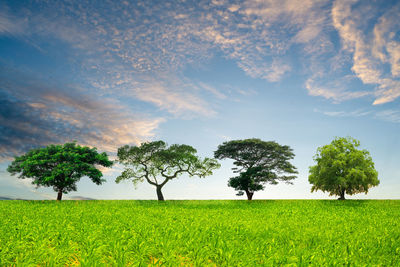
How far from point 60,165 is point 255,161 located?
30.9 meters

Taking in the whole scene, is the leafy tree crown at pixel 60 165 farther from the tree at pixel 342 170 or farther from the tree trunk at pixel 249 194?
the tree at pixel 342 170

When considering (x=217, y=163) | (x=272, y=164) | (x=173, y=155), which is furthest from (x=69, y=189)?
(x=272, y=164)

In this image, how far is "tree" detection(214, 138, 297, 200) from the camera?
131ft

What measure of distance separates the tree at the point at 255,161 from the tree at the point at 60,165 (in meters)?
20.8

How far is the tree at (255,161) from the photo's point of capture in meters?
39.9

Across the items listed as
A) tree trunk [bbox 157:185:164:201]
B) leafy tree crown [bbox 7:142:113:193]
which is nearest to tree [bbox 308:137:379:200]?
tree trunk [bbox 157:185:164:201]

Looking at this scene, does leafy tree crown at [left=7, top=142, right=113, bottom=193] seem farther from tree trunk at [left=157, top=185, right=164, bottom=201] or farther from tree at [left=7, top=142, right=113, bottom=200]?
tree trunk at [left=157, top=185, right=164, bottom=201]

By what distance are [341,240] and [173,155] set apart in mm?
34541

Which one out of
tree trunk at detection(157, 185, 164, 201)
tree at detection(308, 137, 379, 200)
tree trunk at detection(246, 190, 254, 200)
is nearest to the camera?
tree at detection(308, 137, 379, 200)

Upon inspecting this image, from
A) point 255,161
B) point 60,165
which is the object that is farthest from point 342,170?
point 60,165

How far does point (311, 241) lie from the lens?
1013 centimetres

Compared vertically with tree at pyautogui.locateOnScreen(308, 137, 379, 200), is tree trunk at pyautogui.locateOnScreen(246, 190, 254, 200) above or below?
below

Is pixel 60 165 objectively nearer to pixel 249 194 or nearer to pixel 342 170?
pixel 249 194

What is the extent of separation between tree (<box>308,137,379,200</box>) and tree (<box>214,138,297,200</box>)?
13.7ft
